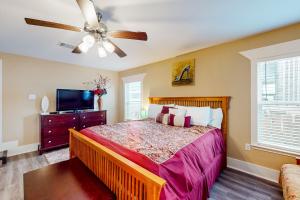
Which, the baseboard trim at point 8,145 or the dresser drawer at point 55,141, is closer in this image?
the baseboard trim at point 8,145

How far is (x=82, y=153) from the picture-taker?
2.12 meters

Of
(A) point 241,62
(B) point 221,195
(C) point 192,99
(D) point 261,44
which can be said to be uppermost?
(D) point 261,44

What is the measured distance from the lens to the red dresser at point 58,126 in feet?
11.3

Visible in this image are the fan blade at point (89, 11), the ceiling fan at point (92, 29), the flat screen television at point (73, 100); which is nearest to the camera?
the fan blade at point (89, 11)

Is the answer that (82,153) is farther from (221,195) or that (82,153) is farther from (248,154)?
(248,154)

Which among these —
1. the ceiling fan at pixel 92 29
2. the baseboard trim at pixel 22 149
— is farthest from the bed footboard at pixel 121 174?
the baseboard trim at pixel 22 149

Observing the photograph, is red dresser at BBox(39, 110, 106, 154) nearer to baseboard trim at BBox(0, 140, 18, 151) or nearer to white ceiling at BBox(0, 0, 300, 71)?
baseboard trim at BBox(0, 140, 18, 151)

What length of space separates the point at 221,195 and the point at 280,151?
1.17 m

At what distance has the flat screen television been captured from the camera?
3848 millimetres

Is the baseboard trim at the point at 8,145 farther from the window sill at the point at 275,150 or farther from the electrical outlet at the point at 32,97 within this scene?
the window sill at the point at 275,150

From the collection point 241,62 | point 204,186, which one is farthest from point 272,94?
point 204,186

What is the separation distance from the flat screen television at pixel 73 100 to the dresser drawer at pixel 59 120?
0.26 meters

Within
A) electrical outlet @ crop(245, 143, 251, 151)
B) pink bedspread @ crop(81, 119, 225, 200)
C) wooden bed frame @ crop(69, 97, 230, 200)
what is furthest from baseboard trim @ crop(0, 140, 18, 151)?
electrical outlet @ crop(245, 143, 251, 151)

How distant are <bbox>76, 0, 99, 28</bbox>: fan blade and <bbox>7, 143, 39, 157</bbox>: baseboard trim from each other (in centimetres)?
362
